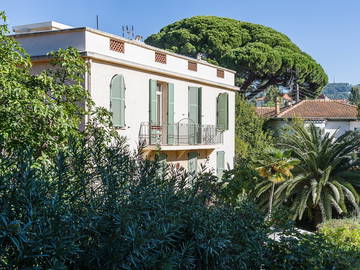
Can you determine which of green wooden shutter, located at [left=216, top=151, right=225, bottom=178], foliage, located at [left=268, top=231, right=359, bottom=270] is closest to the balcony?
green wooden shutter, located at [left=216, top=151, right=225, bottom=178]

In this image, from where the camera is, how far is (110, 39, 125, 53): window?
13648mm

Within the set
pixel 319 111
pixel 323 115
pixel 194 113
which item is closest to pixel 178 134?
pixel 194 113

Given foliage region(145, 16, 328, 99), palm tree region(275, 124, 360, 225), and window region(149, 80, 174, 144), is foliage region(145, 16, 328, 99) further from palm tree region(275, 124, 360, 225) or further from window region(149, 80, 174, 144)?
window region(149, 80, 174, 144)

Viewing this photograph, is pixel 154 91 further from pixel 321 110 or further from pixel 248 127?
pixel 321 110

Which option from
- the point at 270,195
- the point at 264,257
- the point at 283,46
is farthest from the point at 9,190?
the point at 283,46

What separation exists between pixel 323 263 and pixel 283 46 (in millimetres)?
32719

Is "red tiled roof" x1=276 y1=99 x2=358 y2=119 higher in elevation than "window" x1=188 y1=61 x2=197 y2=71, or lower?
lower

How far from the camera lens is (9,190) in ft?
11.0

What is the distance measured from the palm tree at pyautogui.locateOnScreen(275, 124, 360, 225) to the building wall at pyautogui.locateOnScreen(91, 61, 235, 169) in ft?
10.8

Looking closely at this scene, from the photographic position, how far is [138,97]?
1471 centimetres

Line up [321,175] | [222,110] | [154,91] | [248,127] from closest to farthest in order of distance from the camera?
[154,91]
[321,175]
[222,110]
[248,127]

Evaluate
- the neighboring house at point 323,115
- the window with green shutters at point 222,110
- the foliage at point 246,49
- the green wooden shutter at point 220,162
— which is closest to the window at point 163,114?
the window with green shutters at point 222,110

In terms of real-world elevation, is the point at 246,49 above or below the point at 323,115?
above

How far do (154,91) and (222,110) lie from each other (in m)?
5.05
